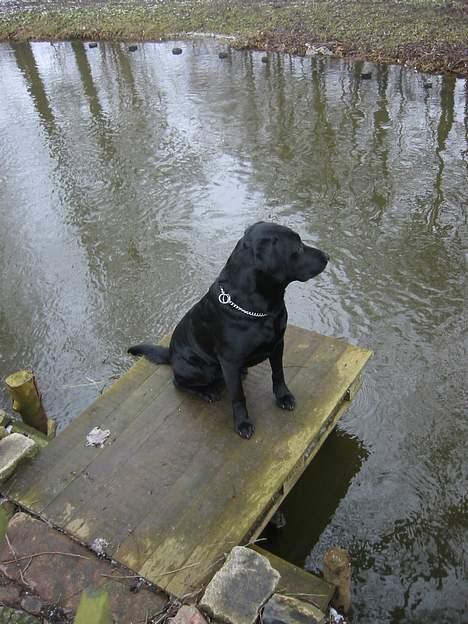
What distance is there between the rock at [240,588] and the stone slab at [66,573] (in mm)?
277

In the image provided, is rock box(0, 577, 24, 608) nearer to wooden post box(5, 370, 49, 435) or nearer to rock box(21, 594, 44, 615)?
rock box(21, 594, 44, 615)

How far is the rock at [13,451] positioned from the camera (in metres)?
3.11

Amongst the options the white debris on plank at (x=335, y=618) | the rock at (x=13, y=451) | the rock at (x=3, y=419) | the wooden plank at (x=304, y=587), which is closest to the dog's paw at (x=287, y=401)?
the wooden plank at (x=304, y=587)

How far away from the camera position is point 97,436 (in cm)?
338

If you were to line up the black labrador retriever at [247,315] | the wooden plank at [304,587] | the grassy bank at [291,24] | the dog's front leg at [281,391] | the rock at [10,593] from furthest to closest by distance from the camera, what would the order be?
the grassy bank at [291,24] → the dog's front leg at [281,391] → the black labrador retriever at [247,315] → the rock at [10,593] → the wooden plank at [304,587]

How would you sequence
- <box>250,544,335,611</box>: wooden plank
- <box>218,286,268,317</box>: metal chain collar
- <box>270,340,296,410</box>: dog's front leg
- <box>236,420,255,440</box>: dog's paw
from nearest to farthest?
<box>250,544,335,611</box>: wooden plank → <box>218,286,268,317</box>: metal chain collar → <box>236,420,255,440</box>: dog's paw → <box>270,340,296,410</box>: dog's front leg

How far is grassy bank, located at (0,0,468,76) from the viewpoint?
11086 mm

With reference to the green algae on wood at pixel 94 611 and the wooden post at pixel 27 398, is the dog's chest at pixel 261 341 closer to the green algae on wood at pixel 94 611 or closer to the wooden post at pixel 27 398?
the green algae on wood at pixel 94 611

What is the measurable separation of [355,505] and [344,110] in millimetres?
7103

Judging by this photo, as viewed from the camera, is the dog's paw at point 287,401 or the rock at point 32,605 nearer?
the rock at point 32,605

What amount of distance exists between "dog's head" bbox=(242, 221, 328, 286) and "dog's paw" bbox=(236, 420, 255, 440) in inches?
35.7

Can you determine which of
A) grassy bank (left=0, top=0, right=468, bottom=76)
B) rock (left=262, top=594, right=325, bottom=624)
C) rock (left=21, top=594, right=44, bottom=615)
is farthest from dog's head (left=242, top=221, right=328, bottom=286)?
grassy bank (left=0, top=0, right=468, bottom=76)

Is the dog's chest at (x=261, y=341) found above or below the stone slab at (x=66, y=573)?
above

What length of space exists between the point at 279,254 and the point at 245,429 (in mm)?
1088
